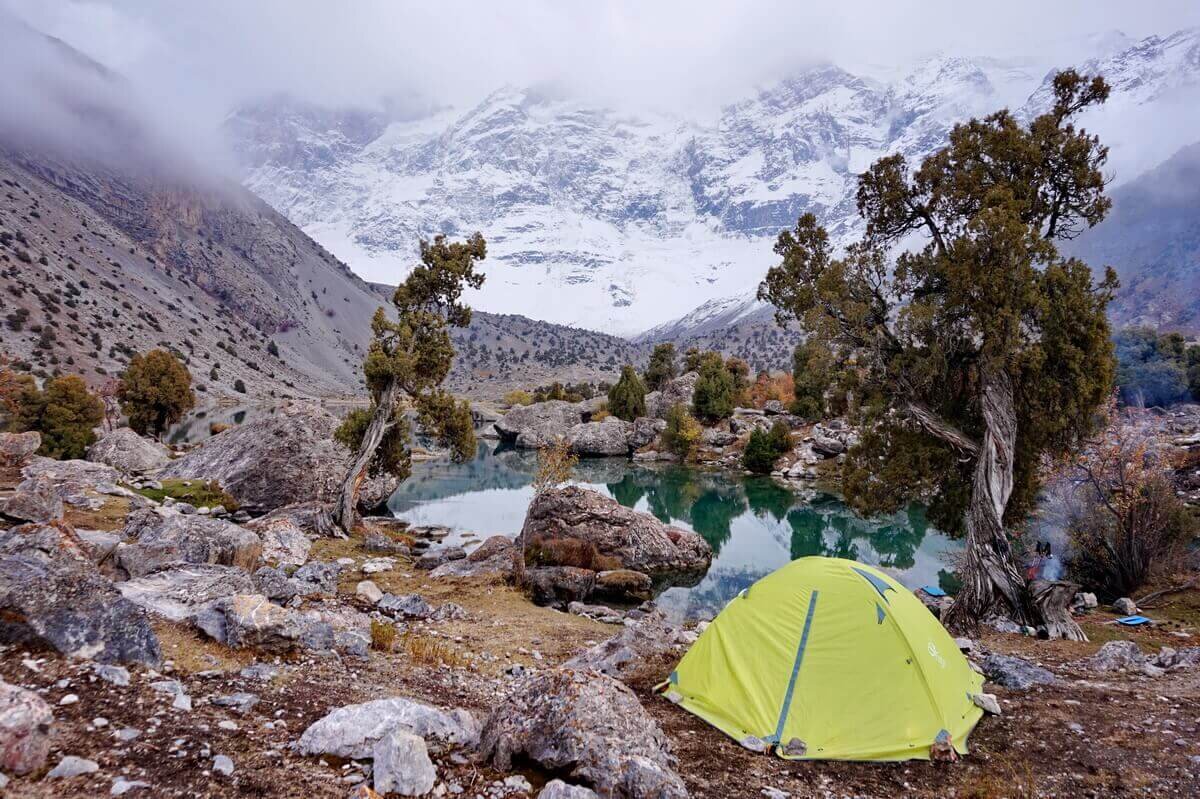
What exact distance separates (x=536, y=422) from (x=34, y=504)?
5758 centimetres

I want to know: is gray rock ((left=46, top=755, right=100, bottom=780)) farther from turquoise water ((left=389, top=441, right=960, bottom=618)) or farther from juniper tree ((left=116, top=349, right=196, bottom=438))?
juniper tree ((left=116, top=349, right=196, bottom=438))

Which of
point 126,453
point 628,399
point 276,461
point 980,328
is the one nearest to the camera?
point 980,328

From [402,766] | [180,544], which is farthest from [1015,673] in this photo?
[180,544]

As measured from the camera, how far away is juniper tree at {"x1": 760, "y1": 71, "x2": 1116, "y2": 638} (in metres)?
12.7

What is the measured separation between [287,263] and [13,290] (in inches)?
3914

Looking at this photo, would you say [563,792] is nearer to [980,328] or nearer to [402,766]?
[402,766]

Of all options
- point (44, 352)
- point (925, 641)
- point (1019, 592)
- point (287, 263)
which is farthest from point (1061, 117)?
point (287, 263)

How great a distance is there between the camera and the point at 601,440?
6088cm

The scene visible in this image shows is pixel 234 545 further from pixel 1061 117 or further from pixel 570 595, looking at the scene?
pixel 1061 117

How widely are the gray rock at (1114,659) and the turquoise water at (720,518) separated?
31.5ft

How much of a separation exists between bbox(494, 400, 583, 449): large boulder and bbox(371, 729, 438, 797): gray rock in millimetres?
62027

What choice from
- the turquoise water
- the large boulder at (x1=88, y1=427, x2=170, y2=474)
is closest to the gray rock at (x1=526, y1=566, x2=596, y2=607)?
the turquoise water

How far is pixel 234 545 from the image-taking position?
12445 millimetres

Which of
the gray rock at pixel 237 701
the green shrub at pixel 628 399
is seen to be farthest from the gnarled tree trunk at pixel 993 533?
the green shrub at pixel 628 399
